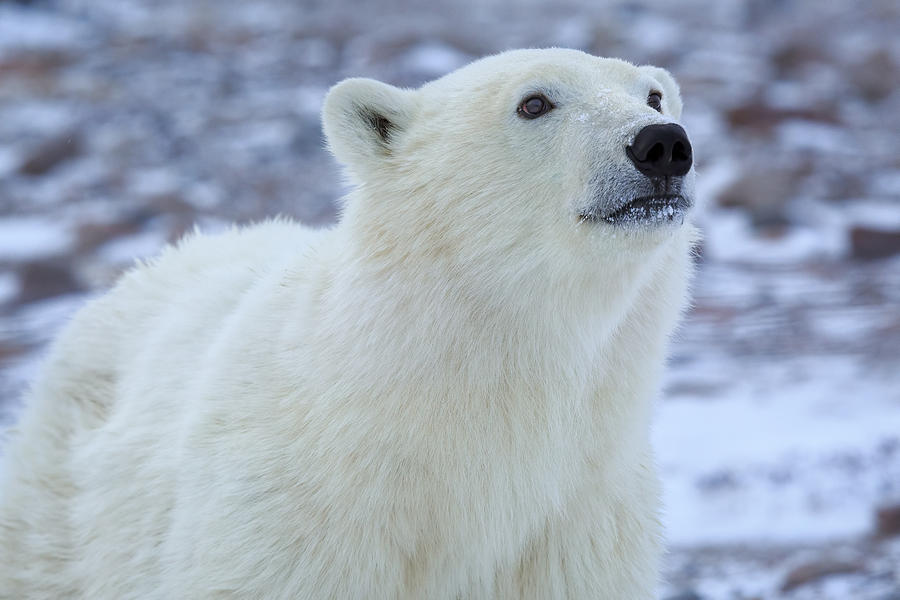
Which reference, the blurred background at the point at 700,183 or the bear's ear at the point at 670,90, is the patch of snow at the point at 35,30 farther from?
the bear's ear at the point at 670,90

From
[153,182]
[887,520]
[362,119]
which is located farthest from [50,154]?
Result: [887,520]

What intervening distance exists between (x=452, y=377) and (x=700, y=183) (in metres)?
7.68

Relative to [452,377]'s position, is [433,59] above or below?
above

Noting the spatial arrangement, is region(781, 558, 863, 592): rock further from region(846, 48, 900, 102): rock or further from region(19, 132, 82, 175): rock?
region(846, 48, 900, 102): rock

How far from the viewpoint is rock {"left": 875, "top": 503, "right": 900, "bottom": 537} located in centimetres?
488

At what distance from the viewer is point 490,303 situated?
2947 millimetres

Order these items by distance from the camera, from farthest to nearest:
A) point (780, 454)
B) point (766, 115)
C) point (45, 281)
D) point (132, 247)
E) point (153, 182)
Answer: point (766, 115) → point (153, 182) → point (132, 247) → point (45, 281) → point (780, 454)

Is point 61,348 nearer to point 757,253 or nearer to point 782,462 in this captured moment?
point 782,462

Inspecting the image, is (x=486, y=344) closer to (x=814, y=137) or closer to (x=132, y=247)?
(x=132, y=247)

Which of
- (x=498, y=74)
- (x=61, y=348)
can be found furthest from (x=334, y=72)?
(x=498, y=74)

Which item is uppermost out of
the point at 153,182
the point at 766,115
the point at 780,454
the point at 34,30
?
the point at 34,30

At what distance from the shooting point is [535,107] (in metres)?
3.07

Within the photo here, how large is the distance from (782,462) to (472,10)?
11.0 m

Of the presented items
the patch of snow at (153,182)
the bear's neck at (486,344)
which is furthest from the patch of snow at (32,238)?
the bear's neck at (486,344)
